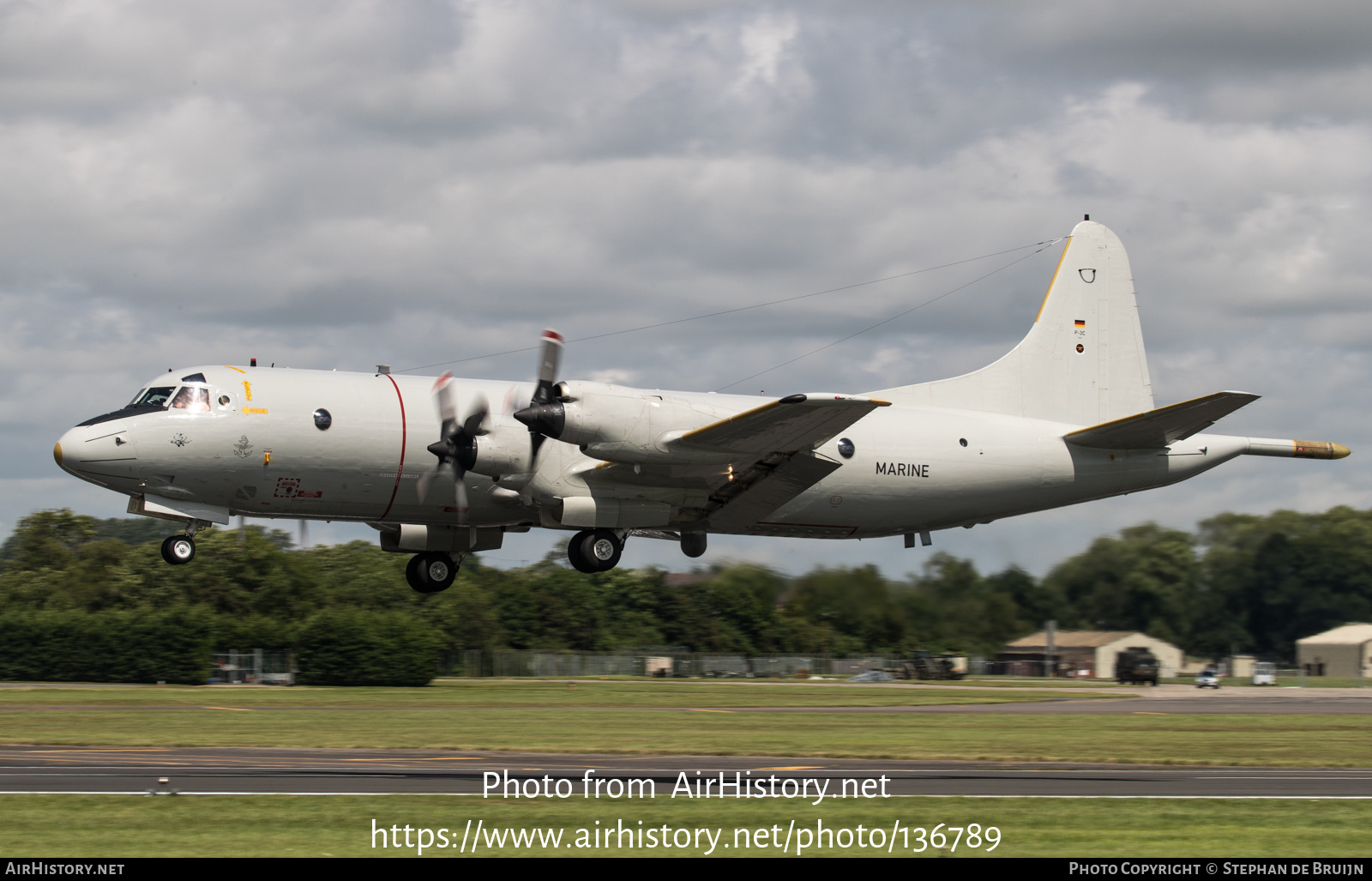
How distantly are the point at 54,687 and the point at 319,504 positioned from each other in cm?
1790

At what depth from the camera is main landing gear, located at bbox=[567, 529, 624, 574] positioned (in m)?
27.5

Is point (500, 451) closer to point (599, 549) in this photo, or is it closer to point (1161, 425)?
point (599, 549)

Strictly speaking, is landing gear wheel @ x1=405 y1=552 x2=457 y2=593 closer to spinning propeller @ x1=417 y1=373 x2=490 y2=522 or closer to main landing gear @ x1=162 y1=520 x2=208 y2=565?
spinning propeller @ x1=417 y1=373 x2=490 y2=522

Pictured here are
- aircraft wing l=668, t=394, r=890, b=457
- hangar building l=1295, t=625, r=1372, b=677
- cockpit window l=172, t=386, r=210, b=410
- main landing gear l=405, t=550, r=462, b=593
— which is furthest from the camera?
hangar building l=1295, t=625, r=1372, b=677

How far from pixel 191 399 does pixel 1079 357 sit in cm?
1994

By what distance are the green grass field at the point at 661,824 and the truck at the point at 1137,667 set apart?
40.3m

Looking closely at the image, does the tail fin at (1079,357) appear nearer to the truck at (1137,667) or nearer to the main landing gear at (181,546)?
the main landing gear at (181,546)

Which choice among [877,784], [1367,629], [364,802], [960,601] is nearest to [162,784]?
[364,802]

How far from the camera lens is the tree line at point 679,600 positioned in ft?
119

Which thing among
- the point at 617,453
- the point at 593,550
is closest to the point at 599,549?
the point at 593,550

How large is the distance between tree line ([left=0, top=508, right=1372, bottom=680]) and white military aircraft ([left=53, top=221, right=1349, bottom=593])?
16.0 ft

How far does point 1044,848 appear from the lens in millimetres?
12867

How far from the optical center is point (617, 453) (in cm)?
2542

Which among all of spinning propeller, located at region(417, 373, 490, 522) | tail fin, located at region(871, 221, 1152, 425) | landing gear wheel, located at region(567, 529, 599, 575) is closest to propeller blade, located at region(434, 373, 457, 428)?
spinning propeller, located at region(417, 373, 490, 522)
